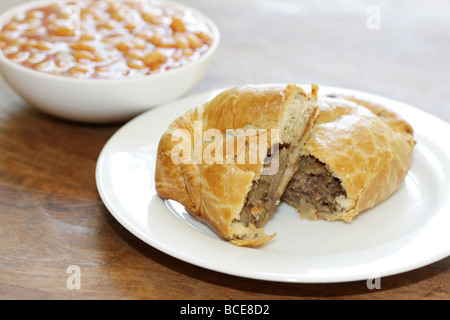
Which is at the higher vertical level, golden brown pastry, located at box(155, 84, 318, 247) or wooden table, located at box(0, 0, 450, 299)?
golden brown pastry, located at box(155, 84, 318, 247)

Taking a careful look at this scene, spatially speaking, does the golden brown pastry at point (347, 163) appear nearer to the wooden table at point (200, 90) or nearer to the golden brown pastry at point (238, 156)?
the golden brown pastry at point (238, 156)

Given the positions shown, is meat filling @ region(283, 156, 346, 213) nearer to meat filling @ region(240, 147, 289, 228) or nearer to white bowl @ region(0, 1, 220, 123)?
Result: meat filling @ region(240, 147, 289, 228)

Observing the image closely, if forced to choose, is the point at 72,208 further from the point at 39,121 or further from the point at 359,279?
the point at 359,279

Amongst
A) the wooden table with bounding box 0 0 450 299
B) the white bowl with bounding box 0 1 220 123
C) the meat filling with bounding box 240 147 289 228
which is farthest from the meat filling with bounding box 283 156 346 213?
the white bowl with bounding box 0 1 220 123

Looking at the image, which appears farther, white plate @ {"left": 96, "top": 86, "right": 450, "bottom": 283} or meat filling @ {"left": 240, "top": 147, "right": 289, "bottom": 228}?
meat filling @ {"left": 240, "top": 147, "right": 289, "bottom": 228}

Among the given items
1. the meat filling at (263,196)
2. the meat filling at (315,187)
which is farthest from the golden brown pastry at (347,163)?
the meat filling at (263,196)

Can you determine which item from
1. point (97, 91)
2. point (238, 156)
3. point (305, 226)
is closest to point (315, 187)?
point (305, 226)

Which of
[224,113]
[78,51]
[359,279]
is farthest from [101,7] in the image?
[359,279]
